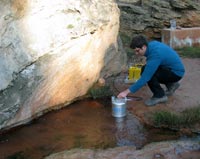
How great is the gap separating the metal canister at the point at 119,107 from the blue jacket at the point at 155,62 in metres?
0.32

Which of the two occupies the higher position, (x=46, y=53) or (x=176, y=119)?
(x=46, y=53)

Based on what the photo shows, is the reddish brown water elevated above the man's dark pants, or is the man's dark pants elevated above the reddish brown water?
the man's dark pants

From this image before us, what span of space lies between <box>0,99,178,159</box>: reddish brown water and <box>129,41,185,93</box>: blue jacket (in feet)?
1.77

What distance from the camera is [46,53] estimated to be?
4727mm

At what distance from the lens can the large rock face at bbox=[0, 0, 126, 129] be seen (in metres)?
4.39

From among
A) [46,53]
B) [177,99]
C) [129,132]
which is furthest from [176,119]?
[46,53]

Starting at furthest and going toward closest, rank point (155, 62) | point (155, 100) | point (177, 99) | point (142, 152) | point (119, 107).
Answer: point (177, 99)
point (155, 100)
point (119, 107)
point (155, 62)
point (142, 152)

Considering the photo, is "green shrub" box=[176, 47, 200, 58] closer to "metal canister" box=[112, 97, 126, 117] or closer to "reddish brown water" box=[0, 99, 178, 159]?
"reddish brown water" box=[0, 99, 178, 159]

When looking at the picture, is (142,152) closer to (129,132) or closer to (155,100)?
(129,132)

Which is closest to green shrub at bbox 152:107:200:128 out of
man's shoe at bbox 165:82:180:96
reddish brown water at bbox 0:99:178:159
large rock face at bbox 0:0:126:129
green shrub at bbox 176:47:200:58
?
reddish brown water at bbox 0:99:178:159

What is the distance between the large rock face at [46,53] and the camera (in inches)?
173

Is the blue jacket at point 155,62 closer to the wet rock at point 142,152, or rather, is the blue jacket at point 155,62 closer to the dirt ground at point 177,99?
the dirt ground at point 177,99

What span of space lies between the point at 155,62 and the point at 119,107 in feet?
2.48

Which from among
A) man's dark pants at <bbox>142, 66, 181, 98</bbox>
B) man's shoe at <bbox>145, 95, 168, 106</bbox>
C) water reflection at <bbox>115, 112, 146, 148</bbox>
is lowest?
water reflection at <bbox>115, 112, 146, 148</bbox>
